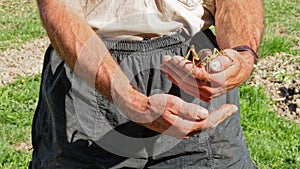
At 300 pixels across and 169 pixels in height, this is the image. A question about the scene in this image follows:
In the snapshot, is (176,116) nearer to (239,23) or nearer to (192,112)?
(192,112)

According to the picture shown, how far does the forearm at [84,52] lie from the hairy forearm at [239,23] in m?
0.46

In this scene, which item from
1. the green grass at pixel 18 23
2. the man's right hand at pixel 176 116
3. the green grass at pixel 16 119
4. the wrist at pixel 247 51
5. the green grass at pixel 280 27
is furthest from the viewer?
the green grass at pixel 18 23

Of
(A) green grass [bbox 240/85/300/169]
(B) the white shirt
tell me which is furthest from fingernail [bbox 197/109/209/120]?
(A) green grass [bbox 240/85/300/169]

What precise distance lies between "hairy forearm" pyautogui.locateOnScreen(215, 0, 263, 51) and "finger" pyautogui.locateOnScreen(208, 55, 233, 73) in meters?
0.19

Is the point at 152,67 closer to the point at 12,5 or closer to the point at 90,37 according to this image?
the point at 90,37

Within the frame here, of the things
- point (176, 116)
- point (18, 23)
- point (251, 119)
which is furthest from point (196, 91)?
point (18, 23)

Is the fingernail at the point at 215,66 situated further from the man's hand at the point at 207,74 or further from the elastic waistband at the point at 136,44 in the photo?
the elastic waistband at the point at 136,44

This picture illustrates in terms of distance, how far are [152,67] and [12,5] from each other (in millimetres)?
5504

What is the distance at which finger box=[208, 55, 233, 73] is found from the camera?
1.84 m

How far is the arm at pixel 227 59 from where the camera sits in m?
1.83

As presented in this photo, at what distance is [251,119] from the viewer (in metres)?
4.60

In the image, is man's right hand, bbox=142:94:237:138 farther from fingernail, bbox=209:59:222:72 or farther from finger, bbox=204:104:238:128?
fingernail, bbox=209:59:222:72

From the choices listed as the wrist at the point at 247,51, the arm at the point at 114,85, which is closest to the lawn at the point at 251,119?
the wrist at the point at 247,51

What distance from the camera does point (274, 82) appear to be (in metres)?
5.16
